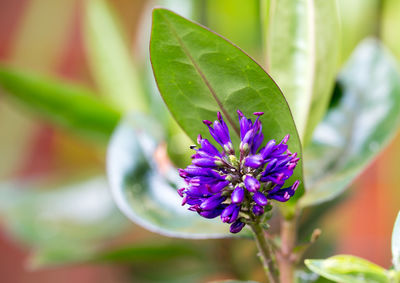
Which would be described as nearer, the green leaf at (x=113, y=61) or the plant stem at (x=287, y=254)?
the plant stem at (x=287, y=254)

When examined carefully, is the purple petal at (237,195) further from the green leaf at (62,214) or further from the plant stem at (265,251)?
the green leaf at (62,214)

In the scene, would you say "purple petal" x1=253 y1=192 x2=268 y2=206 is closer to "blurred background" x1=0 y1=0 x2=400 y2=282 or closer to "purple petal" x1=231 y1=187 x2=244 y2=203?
"purple petal" x1=231 y1=187 x2=244 y2=203

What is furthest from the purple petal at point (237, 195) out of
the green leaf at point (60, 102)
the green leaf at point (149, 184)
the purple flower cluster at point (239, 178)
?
the green leaf at point (60, 102)

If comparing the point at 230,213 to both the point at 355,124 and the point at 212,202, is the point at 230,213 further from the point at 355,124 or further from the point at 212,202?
the point at 355,124

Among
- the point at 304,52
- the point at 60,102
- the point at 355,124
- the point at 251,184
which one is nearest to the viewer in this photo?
the point at 251,184

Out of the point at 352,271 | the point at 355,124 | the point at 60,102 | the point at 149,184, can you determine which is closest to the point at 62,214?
the point at 60,102
